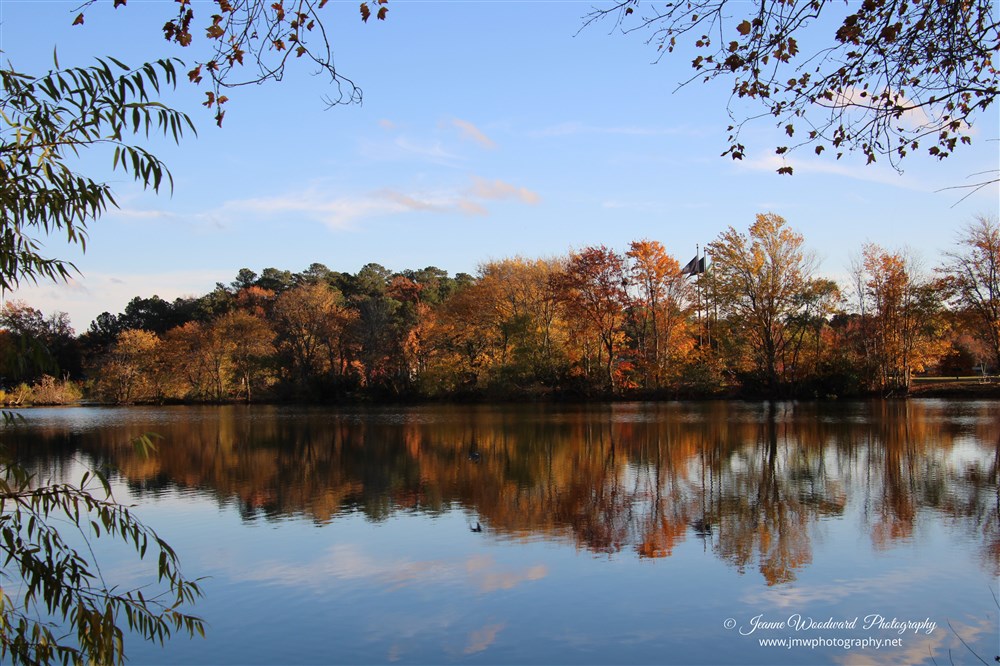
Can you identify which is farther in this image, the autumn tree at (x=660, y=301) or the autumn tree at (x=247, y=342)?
the autumn tree at (x=247, y=342)

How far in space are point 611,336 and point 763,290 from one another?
397 inches

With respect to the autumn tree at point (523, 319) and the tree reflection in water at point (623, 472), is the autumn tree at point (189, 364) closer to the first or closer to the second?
the autumn tree at point (523, 319)

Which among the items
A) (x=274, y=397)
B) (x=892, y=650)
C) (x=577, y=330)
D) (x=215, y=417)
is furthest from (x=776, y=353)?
(x=892, y=650)

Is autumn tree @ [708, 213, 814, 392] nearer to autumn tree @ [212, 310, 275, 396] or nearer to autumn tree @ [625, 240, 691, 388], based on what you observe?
autumn tree @ [625, 240, 691, 388]

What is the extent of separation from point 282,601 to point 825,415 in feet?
98.7

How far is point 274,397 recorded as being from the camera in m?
62.1

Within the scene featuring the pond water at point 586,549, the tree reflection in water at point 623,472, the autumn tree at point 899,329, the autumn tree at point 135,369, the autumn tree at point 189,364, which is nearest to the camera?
the pond water at point 586,549

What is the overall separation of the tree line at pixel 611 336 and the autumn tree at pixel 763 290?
89 millimetres

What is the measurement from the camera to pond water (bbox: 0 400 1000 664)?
302 inches

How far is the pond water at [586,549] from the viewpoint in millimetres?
7676

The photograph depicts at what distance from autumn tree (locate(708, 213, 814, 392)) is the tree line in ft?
0.29

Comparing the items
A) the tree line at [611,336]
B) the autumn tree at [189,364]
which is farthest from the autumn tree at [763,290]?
the autumn tree at [189,364]

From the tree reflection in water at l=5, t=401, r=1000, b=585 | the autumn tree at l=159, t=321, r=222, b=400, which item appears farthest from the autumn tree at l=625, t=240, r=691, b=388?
the autumn tree at l=159, t=321, r=222, b=400

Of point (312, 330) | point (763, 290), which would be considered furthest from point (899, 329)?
point (312, 330)
